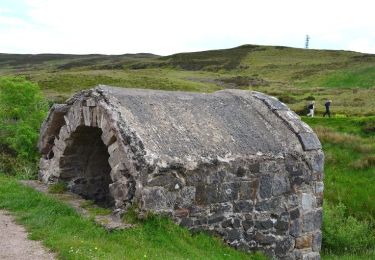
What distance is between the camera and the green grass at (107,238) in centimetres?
744

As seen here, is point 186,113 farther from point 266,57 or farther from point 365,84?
point 266,57

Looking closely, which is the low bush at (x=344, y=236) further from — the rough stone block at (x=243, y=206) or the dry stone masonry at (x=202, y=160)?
the rough stone block at (x=243, y=206)

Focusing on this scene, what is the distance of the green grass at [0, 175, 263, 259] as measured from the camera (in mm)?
7441

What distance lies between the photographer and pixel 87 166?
12008 millimetres

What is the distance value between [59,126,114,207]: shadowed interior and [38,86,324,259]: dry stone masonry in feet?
0.08

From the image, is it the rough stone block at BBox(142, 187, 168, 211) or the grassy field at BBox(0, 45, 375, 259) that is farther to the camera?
the rough stone block at BBox(142, 187, 168, 211)

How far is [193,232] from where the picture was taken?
29.9 ft

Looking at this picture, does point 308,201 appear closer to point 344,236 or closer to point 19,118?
point 344,236

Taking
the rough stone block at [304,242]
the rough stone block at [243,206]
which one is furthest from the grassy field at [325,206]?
the rough stone block at [304,242]

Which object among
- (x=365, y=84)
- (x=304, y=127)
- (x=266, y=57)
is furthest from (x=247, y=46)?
(x=304, y=127)

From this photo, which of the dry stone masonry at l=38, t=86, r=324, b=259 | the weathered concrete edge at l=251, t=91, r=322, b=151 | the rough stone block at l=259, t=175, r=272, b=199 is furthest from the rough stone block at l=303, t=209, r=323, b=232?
the weathered concrete edge at l=251, t=91, r=322, b=151

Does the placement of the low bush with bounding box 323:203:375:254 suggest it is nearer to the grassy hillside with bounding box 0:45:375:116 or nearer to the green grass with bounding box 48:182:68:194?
the green grass with bounding box 48:182:68:194

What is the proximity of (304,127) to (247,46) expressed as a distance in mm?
95618

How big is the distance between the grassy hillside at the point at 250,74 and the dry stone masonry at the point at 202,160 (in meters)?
20.7
